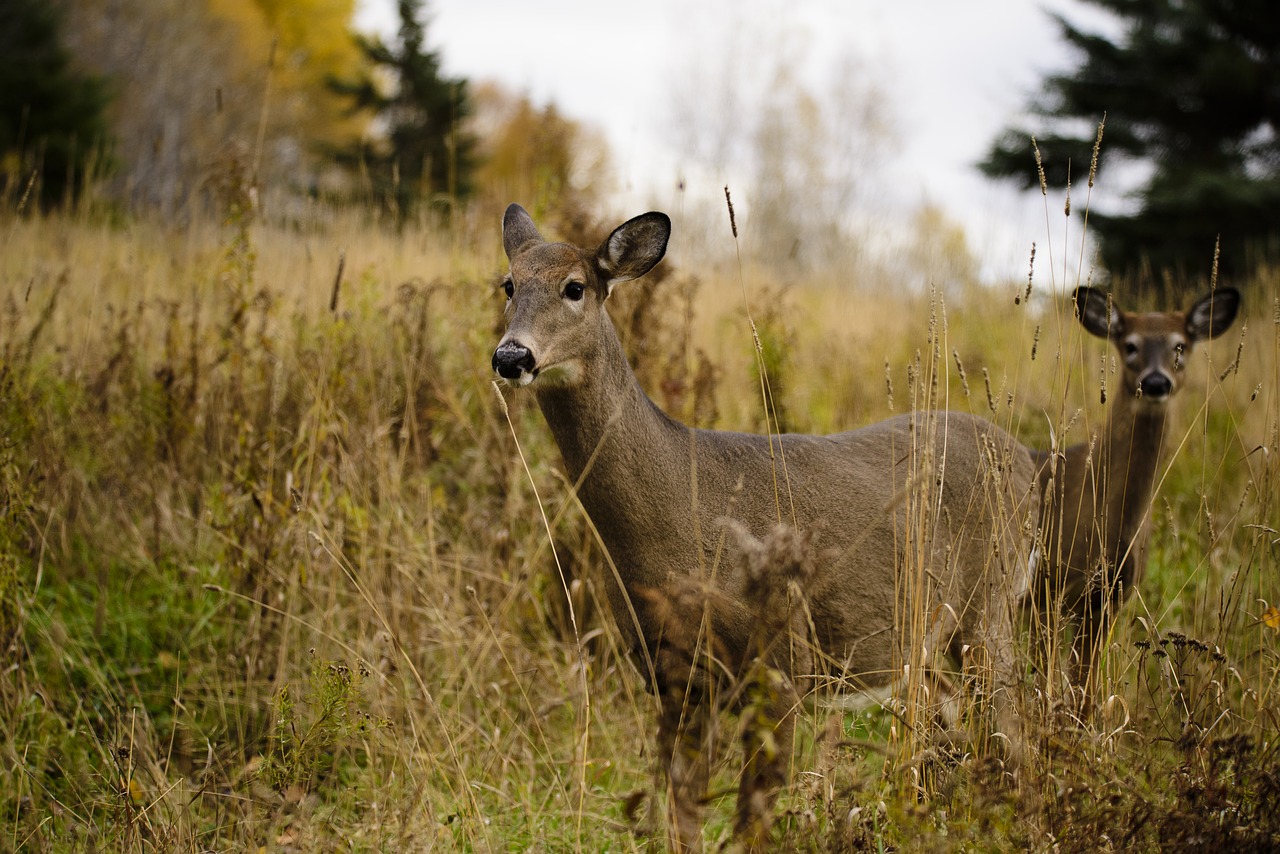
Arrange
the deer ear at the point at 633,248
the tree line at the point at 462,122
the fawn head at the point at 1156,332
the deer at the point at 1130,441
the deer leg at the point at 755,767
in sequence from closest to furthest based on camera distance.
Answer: the deer leg at the point at 755,767, the deer ear at the point at 633,248, the deer at the point at 1130,441, the fawn head at the point at 1156,332, the tree line at the point at 462,122

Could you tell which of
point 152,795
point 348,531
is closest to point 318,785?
point 152,795

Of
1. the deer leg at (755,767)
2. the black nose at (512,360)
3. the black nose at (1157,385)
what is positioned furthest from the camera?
the black nose at (1157,385)

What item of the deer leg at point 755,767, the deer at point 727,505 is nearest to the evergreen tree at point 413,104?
the deer at point 727,505

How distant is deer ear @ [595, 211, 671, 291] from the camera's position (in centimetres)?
327

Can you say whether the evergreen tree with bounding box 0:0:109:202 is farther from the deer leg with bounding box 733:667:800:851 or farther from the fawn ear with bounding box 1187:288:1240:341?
the deer leg with bounding box 733:667:800:851

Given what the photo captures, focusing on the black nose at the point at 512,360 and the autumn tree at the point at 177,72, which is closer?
the black nose at the point at 512,360

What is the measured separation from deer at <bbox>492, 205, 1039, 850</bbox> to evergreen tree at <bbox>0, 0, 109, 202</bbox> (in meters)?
15.7

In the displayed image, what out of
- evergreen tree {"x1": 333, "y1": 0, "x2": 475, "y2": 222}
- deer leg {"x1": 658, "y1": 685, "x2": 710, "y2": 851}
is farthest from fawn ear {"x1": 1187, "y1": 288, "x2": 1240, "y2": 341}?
evergreen tree {"x1": 333, "y1": 0, "x2": 475, "y2": 222}

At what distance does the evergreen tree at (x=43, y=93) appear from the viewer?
16.2m

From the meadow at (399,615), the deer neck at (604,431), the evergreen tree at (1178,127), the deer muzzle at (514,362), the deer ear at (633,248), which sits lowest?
the meadow at (399,615)

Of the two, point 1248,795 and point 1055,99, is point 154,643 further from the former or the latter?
point 1055,99

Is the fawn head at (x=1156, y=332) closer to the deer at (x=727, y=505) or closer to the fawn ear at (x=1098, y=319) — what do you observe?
the fawn ear at (x=1098, y=319)

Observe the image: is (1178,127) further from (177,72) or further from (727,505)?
(177,72)

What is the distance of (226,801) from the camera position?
3.30m
